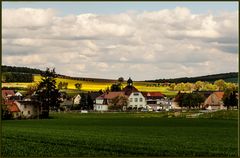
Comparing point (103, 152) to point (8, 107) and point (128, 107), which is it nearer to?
point (8, 107)

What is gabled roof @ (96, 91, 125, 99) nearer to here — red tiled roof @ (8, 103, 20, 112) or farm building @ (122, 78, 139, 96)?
farm building @ (122, 78, 139, 96)

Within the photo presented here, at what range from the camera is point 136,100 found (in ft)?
583

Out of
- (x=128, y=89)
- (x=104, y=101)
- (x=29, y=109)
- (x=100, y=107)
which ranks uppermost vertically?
(x=128, y=89)

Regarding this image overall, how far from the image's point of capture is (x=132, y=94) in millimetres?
174875

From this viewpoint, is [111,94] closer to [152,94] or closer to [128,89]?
[128,89]

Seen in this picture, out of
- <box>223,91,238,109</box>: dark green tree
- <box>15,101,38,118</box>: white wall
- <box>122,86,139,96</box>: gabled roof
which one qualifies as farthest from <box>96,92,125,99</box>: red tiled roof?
<box>15,101,38,118</box>: white wall

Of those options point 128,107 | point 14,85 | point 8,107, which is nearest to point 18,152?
point 8,107

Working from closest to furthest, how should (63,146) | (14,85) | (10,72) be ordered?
(63,146)
(10,72)
(14,85)

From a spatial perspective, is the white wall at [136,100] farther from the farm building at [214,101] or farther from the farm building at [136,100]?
the farm building at [214,101]

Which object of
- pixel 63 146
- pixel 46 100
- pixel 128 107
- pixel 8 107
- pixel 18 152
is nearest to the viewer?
pixel 18 152

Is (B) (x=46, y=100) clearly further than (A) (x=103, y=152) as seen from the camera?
Yes

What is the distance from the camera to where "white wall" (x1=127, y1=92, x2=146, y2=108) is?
17538 cm

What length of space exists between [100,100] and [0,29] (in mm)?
162151

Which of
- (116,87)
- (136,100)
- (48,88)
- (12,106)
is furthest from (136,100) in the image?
(12,106)
